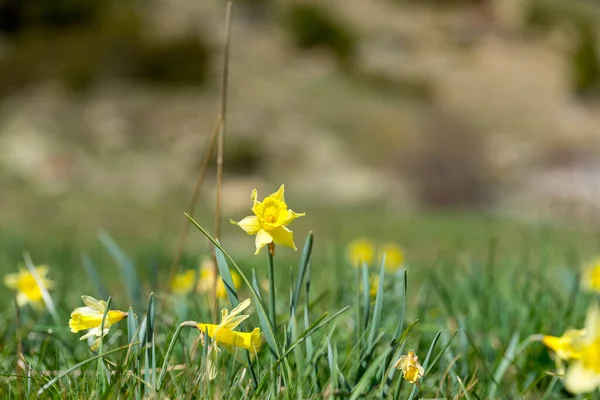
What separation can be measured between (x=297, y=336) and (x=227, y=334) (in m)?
0.12

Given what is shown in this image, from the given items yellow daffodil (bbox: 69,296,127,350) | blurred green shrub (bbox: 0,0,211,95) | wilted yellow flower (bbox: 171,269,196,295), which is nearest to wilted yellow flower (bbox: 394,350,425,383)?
yellow daffodil (bbox: 69,296,127,350)

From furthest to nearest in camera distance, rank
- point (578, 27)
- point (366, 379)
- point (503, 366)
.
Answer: point (578, 27), point (503, 366), point (366, 379)

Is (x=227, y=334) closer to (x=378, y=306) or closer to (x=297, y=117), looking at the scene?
(x=378, y=306)

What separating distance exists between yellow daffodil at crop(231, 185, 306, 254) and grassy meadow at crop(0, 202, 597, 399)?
44 mm

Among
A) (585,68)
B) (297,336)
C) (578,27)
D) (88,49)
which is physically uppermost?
(297,336)

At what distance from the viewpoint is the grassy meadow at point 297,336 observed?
0.93 metres

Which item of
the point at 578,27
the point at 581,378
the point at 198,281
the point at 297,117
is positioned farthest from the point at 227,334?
the point at 578,27

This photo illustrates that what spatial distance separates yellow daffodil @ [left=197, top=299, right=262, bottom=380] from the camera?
901 mm

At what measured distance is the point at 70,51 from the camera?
1305cm

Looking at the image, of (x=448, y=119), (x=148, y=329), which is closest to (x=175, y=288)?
(x=148, y=329)

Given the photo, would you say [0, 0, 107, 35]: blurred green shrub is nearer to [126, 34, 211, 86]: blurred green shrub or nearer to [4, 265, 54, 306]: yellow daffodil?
[126, 34, 211, 86]: blurred green shrub

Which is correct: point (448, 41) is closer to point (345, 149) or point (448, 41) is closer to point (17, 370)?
point (345, 149)

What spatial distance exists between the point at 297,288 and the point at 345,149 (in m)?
11.4

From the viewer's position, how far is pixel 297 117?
13008mm
